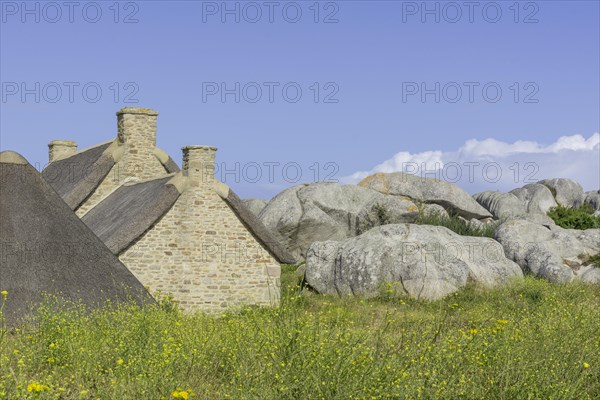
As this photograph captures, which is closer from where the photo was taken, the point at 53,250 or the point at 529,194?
the point at 53,250

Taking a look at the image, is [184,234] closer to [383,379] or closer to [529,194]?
[383,379]

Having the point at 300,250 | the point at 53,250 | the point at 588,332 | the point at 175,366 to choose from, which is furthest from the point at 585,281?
the point at 175,366

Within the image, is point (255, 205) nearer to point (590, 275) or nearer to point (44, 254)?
point (590, 275)

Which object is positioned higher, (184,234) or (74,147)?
(74,147)

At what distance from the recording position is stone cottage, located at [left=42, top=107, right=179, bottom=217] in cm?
2598

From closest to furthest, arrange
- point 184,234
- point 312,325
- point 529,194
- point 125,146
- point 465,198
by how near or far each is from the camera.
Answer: point 312,325, point 184,234, point 125,146, point 465,198, point 529,194

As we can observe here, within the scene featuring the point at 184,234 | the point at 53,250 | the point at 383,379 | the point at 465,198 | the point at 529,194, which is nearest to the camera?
the point at 383,379

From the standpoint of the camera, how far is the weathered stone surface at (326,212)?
31781mm

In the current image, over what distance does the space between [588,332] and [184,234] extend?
12.3m

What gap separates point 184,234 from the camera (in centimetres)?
2225

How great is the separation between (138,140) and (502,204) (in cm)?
2224

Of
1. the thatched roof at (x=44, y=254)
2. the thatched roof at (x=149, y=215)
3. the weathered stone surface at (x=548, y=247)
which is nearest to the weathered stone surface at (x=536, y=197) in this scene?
the weathered stone surface at (x=548, y=247)

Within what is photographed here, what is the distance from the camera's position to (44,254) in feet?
52.9

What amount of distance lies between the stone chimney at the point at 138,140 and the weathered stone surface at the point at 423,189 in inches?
→ 520
